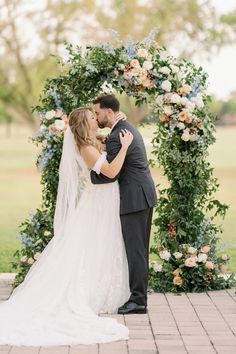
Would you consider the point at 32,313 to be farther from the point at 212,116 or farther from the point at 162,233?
the point at 212,116

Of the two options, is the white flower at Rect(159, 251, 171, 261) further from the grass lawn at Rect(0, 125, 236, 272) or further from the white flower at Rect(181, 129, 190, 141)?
the white flower at Rect(181, 129, 190, 141)

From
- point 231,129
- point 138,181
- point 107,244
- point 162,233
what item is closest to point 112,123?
point 138,181

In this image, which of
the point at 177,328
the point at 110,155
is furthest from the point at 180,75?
the point at 177,328

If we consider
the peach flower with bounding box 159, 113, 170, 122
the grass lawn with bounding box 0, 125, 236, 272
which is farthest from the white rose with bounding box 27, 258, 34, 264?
the peach flower with bounding box 159, 113, 170, 122

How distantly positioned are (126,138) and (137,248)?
3.04 ft

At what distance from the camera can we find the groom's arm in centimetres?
714

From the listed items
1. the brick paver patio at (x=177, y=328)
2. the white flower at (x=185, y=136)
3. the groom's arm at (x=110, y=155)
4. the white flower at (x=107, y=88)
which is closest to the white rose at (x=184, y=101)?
the white flower at (x=185, y=136)

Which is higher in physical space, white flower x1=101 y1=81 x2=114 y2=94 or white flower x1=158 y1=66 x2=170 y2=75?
white flower x1=158 y1=66 x2=170 y2=75

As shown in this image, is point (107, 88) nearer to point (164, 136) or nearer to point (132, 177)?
point (164, 136)

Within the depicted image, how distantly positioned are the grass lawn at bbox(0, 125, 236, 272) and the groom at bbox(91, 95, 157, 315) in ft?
2.51

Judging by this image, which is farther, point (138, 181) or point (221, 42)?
point (221, 42)

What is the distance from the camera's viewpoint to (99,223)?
731 cm

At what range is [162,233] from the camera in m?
8.41

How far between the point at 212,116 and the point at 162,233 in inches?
48.4
